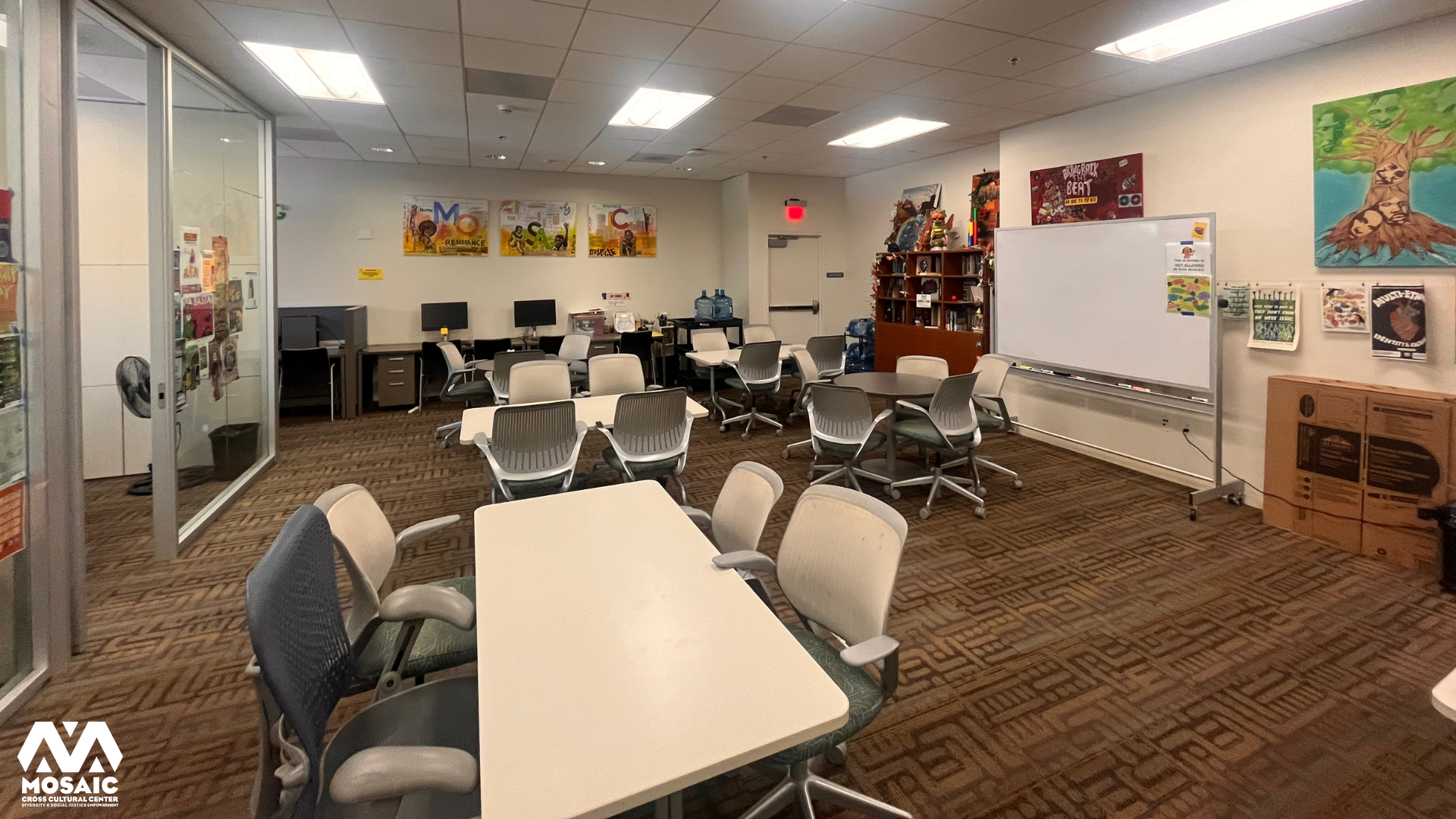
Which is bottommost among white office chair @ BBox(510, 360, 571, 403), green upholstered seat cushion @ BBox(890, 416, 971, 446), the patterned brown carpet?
the patterned brown carpet

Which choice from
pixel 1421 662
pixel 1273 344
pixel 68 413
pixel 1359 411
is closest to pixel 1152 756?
pixel 1421 662

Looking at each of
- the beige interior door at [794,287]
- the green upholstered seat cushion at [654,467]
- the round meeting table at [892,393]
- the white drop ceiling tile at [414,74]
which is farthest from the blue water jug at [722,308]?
the green upholstered seat cushion at [654,467]

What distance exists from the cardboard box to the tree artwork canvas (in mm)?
781

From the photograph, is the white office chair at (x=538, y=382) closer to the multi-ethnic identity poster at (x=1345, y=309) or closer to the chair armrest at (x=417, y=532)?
the chair armrest at (x=417, y=532)

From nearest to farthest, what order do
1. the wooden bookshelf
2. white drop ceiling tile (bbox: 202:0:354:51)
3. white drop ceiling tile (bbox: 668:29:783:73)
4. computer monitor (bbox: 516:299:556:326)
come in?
white drop ceiling tile (bbox: 202:0:354:51), white drop ceiling tile (bbox: 668:29:783:73), the wooden bookshelf, computer monitor (bbox: 516:299:556:326)

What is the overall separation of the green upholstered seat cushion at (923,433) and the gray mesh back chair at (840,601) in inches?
106

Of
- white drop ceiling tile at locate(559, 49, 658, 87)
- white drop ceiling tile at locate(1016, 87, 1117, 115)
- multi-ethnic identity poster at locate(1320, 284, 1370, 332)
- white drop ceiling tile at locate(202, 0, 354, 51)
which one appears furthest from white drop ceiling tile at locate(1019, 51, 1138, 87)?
white drop ceiling tile at locate(202, 0, 354, 51)

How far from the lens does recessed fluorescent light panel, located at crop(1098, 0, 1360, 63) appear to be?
3.61m

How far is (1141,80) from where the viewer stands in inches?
189

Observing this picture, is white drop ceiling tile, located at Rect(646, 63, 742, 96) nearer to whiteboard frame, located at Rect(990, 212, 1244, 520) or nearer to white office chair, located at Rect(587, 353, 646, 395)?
white office chair, located at Rect(587, 353, 646, 395)

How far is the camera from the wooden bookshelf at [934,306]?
716cm

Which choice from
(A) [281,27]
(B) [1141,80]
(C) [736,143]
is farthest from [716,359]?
(A) [281,27]

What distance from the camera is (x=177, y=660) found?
2861 millimetres

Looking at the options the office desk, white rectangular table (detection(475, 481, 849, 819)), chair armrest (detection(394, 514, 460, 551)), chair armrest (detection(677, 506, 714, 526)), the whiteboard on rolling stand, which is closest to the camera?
white rectangular table (detection(475, 481, 849, 819))
